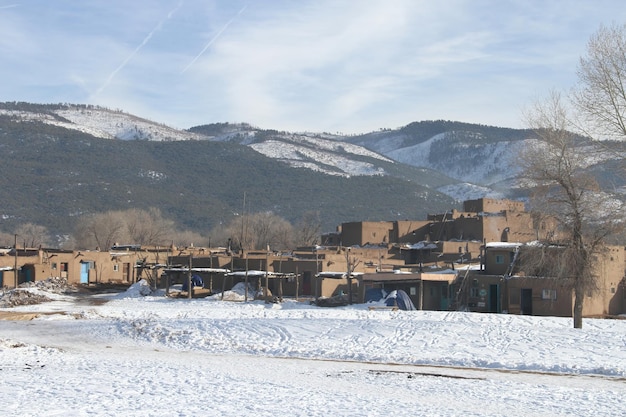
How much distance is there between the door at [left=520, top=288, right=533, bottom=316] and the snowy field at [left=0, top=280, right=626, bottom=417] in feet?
25.6

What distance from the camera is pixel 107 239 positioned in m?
129

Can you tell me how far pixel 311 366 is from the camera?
28.5 m

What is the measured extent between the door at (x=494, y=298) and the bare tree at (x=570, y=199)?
55.4ft

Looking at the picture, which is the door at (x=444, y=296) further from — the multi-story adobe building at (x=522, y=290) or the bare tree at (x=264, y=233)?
the bare tree at (x=264, y=233)

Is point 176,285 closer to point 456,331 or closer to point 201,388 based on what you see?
point 456,331

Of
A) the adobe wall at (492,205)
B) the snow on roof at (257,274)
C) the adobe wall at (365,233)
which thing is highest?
the adobe wall at (492,205)

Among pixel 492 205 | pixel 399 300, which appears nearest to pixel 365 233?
pixel 492 205

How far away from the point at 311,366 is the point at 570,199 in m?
15.0

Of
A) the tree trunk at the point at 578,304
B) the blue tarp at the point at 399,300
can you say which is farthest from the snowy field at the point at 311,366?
the blue tarp at the point at 399,300

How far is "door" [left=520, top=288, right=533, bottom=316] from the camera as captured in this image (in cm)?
5388

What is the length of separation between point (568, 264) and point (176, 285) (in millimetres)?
39410

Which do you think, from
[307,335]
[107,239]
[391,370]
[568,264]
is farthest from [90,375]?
[107,239]

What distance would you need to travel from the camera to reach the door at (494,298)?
183ft

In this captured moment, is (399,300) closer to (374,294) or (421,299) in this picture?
(421,299)
